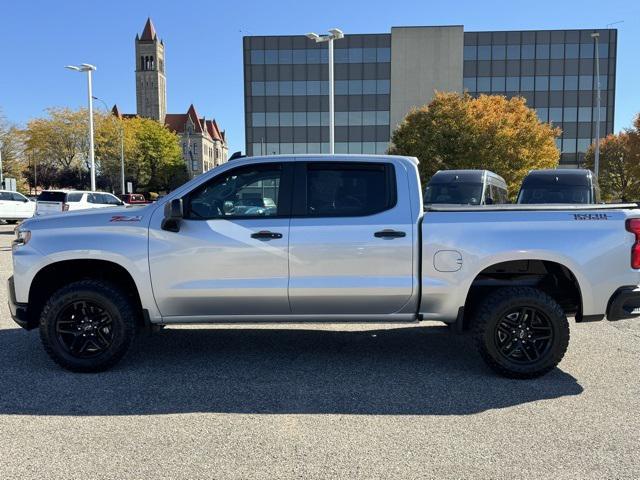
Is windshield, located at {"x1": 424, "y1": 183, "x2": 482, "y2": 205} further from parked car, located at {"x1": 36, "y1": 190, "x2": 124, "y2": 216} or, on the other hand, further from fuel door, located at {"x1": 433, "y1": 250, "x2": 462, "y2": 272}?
parked car, located at {"x1": 36, "y1": 190, "x2": 124, "y2": 216}

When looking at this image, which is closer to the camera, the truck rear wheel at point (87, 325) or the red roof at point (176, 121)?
the truck rear wheel at point (87, 325)

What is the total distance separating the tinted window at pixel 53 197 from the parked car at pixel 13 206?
3.77m

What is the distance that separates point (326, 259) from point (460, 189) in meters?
11.8

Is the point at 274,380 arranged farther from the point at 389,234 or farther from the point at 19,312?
the point at 19,312

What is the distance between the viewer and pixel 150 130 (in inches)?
3019

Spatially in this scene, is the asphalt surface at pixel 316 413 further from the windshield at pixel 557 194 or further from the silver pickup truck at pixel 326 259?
the windshield at pixel 557 194

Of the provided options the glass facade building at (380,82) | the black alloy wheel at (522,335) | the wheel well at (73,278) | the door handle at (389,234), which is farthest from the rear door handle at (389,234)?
the glass facade building at (380,82)

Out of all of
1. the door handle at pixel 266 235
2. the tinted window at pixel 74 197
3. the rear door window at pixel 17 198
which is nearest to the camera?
the door handle at pixel 266 235

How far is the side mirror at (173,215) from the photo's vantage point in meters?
4.53

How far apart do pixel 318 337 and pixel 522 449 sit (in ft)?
9.88

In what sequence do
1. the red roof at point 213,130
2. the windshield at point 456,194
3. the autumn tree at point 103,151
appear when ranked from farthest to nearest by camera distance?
the red roof at point 213,130 < the autumn tree at point 103,151 < the windshield at point 456,194

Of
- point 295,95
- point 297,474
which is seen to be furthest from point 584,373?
point 295,95

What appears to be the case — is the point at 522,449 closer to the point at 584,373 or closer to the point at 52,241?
the point at 584,373

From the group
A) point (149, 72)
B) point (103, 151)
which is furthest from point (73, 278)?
point (149, 72)
